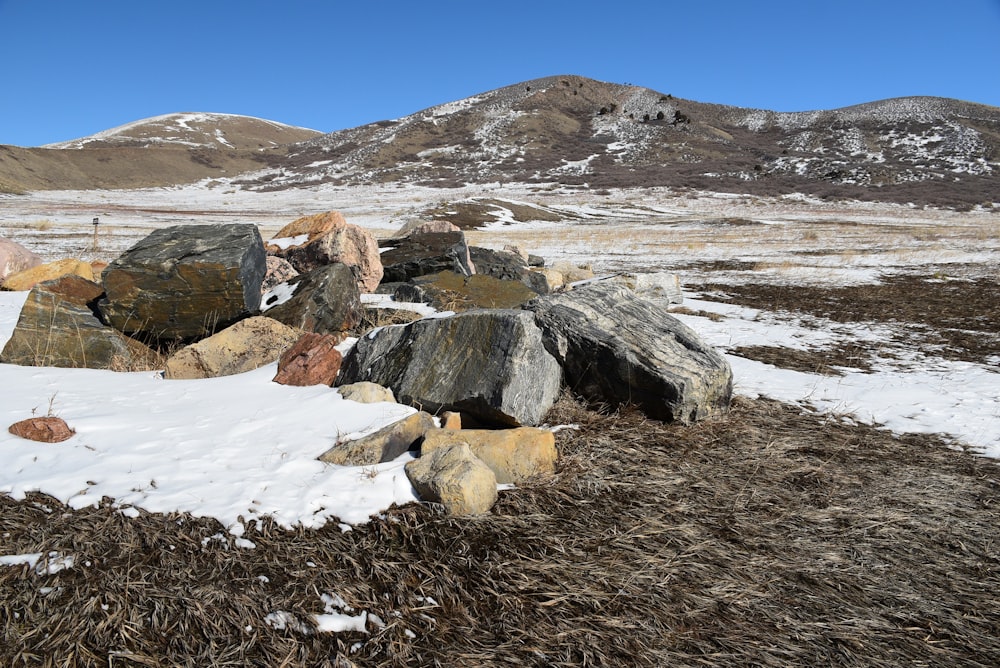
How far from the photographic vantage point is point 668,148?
104438 mm

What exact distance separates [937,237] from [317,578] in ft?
132

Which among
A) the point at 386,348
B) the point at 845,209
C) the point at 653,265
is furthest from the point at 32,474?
the point at 845,209

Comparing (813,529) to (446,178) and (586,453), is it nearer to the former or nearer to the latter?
(586,453)

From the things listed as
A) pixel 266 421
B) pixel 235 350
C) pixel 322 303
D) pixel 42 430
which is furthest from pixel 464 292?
pixel 42 430

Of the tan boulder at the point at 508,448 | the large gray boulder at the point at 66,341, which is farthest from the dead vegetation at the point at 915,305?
the large gray boulder at the point at 66,341

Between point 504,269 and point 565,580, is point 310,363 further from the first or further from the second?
point 504,269

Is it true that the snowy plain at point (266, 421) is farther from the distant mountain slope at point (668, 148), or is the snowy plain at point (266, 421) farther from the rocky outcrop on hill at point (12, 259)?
the distant mountain slope at point (668, 148)

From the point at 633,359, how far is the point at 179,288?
5.86 m

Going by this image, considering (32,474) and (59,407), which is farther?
(59,407)

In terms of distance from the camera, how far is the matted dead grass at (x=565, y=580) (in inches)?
111

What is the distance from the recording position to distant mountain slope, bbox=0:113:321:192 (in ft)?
299

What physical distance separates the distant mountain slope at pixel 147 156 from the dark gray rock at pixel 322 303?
76.9 meters

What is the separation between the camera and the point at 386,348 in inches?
247

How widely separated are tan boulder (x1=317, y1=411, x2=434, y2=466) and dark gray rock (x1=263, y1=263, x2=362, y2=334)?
337 cm
